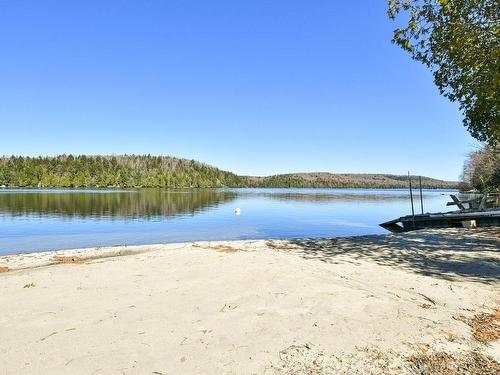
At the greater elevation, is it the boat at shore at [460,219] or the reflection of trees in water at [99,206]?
the reflection of trees in water at [99,206]

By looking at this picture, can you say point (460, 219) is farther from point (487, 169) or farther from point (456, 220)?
point (487, 169)

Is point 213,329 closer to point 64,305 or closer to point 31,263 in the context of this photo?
point 64,305

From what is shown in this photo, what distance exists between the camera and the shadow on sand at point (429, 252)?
11.0 metres

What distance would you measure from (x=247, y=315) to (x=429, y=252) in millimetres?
10484

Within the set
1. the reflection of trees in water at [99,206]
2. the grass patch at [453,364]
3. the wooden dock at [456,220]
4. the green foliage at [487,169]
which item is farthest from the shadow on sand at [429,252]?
the green foliage at [487,169]

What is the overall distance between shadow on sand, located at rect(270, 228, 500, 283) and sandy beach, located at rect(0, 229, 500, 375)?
15 cm

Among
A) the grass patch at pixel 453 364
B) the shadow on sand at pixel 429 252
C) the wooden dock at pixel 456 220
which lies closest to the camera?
the grass patch at pixel 453 364

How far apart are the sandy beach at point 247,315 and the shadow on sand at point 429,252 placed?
0.49 ft

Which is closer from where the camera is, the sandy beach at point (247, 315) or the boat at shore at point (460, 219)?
the sandy beach at point (247, 315)

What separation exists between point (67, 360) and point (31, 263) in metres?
11.2

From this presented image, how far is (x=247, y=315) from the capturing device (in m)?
7.04

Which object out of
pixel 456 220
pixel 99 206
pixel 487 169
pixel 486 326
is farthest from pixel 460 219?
pixel 99 206

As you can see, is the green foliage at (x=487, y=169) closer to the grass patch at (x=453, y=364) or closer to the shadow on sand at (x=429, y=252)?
the shadow on sand at (x=429, y=252)

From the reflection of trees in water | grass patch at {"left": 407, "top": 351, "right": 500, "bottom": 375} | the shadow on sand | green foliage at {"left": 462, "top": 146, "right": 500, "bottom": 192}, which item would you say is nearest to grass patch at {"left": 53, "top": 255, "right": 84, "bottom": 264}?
the shadow on sand
